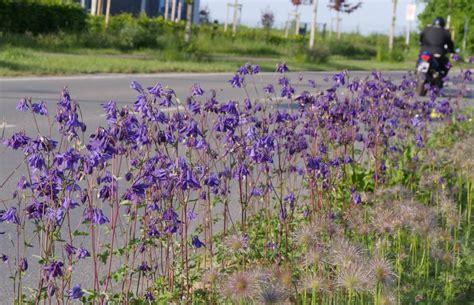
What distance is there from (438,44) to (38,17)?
15809 millimetres

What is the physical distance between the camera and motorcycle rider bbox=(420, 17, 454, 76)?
20312 mm

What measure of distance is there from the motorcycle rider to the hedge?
1442cm

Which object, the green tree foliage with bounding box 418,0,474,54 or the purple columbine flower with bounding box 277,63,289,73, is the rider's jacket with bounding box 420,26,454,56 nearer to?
the purple columbine flower with bounding box 277,63,289,73

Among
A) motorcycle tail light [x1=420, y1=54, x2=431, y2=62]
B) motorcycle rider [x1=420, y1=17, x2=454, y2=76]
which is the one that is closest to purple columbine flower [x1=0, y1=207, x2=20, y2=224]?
motorcycle tail light [x1=420, y1=54, x2=431, y2=62]

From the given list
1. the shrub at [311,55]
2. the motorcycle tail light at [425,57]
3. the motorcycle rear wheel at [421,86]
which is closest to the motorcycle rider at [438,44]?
the motorcycle tail light at [425,57]

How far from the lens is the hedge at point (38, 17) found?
30875 mm

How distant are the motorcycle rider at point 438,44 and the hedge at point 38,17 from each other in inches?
568

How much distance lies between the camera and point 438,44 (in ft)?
66.8

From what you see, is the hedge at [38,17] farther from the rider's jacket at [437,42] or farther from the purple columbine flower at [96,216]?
the purple columbine flower at [96,216]

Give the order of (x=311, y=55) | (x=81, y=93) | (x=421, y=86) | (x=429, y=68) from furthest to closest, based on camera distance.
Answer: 1. (x=311, y=55)
2. (x=429, y=68)
3. (x=421, y=86)
4. (x=81, y=93)

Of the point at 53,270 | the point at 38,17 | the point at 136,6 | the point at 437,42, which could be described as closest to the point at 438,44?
the point at 437,42

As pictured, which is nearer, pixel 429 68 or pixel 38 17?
pixel 429 68

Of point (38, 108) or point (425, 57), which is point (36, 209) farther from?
point (425, 57)

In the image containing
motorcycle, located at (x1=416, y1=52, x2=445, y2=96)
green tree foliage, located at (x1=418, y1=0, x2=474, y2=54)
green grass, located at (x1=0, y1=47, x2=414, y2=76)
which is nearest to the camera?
green grass, located at (x1=0, y1=47, x2=414, y2=76)
